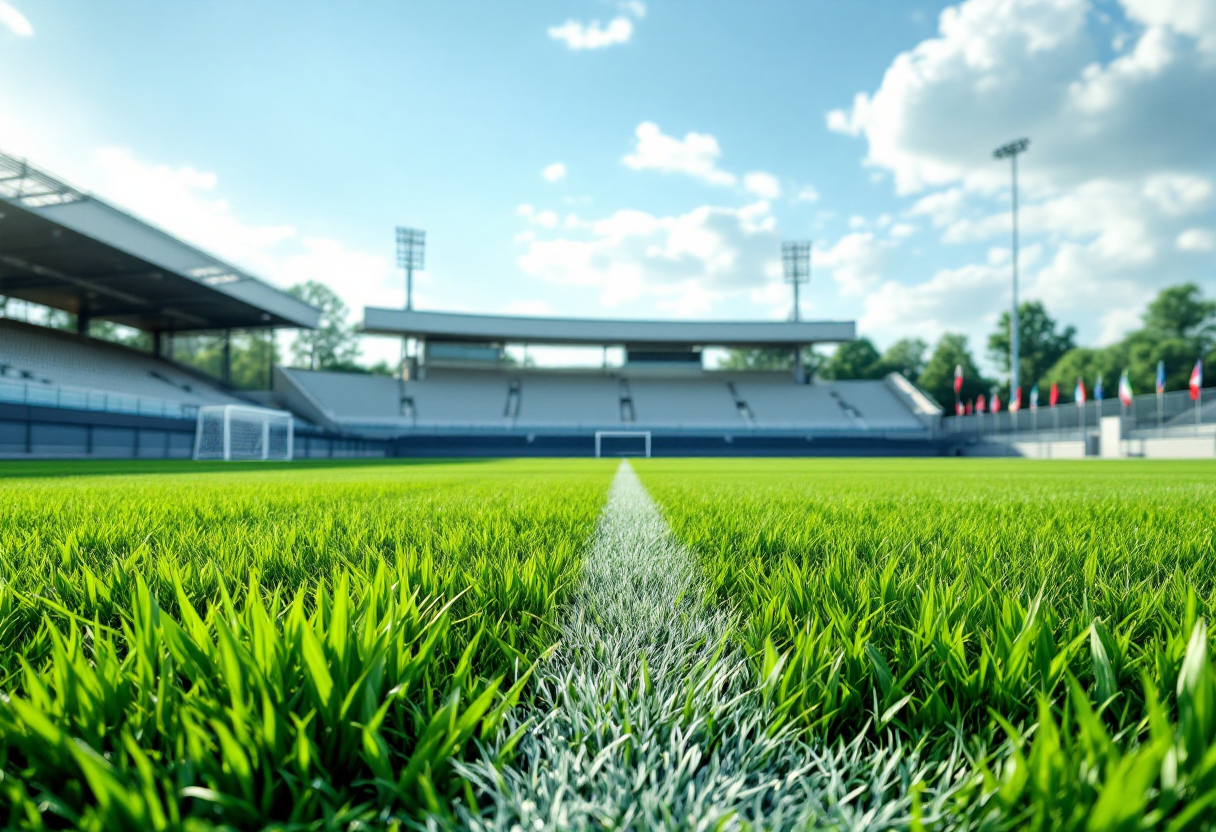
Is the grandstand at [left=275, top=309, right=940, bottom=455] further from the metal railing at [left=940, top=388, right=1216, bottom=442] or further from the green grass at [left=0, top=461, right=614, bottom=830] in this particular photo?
the green grass at [left=0, top=461, right=614, bottom=830]

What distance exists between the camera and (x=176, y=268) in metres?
22.7

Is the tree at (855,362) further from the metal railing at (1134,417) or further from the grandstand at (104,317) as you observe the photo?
the grandstand at (104,317)

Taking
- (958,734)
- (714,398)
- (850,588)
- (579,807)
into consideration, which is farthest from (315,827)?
(714,398)

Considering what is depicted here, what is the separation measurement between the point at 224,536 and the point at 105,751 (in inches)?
65.6

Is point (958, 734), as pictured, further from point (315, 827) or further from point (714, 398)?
point (714, 398)

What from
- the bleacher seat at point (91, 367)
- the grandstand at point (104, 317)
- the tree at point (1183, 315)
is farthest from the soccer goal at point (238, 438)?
the tree at point (1183, 315)

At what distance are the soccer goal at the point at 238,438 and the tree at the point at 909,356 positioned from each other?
58.2 meters

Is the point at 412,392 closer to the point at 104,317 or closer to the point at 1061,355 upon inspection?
the point at 104,317

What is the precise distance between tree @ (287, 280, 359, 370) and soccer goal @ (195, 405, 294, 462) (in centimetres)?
3662

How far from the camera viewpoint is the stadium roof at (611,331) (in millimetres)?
37812

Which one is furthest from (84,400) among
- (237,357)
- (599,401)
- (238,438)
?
(237,357)

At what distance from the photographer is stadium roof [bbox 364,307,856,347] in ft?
124

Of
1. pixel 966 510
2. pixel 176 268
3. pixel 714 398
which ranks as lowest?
pixel 966 510

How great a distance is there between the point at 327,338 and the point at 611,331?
111ft
